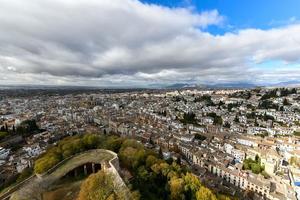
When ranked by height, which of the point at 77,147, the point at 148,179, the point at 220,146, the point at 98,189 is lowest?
the point at 220,146

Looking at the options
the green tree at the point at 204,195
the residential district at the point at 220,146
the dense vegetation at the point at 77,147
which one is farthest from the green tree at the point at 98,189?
the residential district at the point at 220,146

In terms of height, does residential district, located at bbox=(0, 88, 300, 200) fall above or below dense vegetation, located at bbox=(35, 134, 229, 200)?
below

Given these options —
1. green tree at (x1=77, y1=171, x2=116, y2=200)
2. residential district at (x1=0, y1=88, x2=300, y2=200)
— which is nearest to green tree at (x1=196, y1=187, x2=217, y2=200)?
green tree at (x1=77, y1=171, x2=116, y2=200)

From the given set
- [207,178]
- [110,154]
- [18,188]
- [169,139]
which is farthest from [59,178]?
[169,139]

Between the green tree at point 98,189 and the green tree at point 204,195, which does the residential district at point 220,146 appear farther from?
the green tree at point 98,189

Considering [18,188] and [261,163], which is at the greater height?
[18,188]

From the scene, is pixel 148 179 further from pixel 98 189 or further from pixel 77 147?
pixel 77 147

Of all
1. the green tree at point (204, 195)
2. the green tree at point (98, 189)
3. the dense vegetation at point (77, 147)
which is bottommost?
the green tree at point (204, 195)

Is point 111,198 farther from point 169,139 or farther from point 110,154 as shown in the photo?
point 169,139

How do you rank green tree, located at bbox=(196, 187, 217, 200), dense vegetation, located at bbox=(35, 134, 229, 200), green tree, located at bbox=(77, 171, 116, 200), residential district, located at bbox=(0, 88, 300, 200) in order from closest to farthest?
green tree, located at bbox=(77, 171, 116, 200) < dense vegetation, located at bbox=(35, 134, 229, 200) < green tree, located at bbox=(196, 187, 217, 200) < residential district, located at bbox=(0, 88, 300, 200)

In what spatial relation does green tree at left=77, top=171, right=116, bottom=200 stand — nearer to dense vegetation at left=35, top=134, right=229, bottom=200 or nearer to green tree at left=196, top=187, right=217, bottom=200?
dense vegetation at left=35, top=134, right=229, bottom=200

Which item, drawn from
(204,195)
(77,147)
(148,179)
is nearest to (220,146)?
(204,195)
